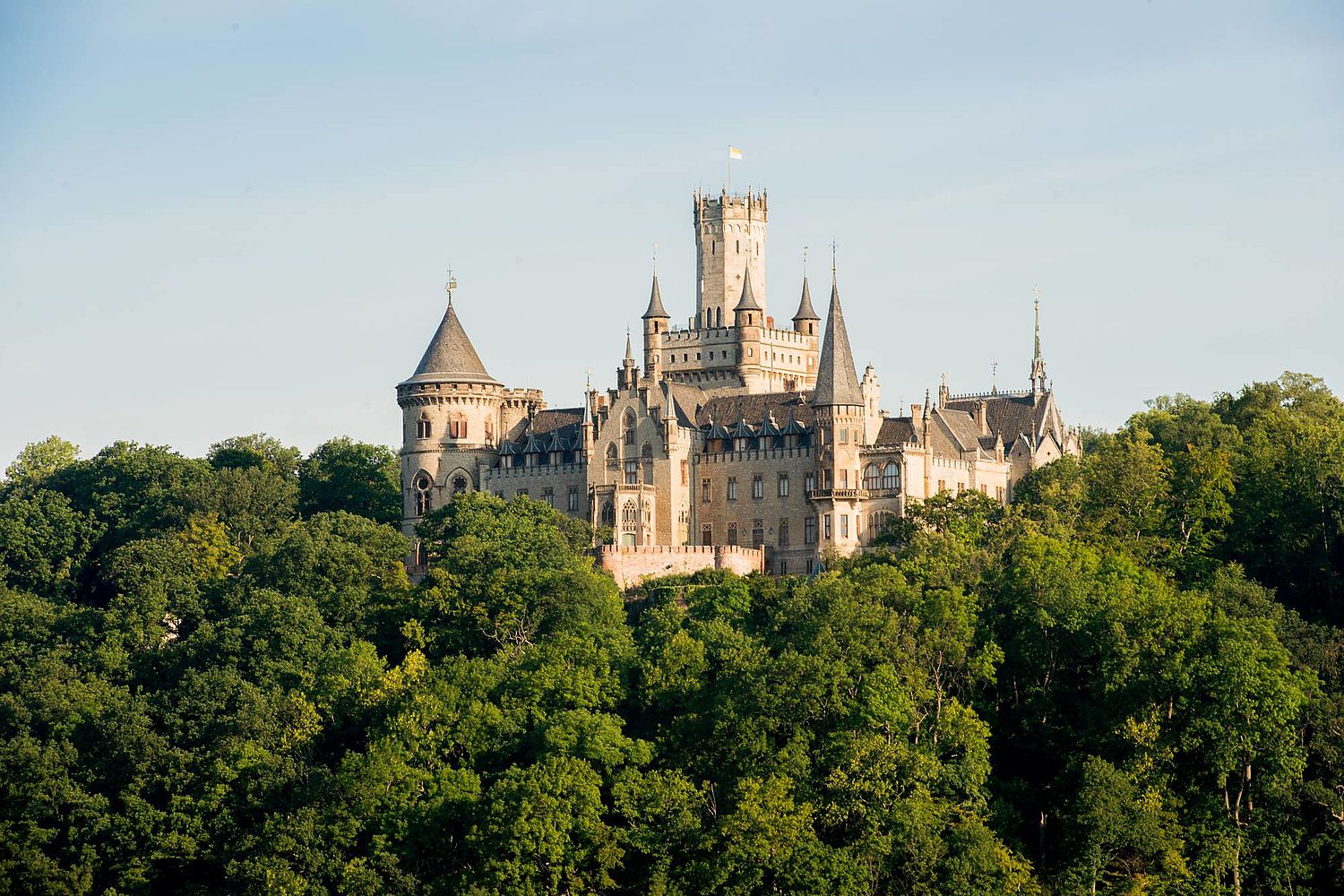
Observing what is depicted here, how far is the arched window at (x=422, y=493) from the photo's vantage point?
430 ft

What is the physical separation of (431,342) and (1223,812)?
56.2 m

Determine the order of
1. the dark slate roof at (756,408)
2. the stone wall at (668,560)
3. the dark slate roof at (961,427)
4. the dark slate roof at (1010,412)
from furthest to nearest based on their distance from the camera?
the dark slate roof at (1010,412)
the dark slate roof at (961,427)
the dark slate roof at (756,408)
the stone wall at (668,560)

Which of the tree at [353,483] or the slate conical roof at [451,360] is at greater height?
the slate conical roof at [451,360]

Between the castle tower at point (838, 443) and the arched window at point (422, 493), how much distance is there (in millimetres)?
21319

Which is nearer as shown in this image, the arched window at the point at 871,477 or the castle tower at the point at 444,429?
the arched window at the point at 871,477

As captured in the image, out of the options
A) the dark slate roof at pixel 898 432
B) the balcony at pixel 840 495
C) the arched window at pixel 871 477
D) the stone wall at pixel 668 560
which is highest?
the dark slate roof at pixel 898 432

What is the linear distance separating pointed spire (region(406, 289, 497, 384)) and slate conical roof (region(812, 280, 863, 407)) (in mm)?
19698

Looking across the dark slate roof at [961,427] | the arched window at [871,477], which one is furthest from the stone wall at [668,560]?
the dark slate roof at [961,427]

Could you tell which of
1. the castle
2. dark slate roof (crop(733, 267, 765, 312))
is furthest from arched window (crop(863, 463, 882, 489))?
dark slate roof (crop(733, 267, 765, 312))

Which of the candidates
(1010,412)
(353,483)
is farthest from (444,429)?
(1010,412)

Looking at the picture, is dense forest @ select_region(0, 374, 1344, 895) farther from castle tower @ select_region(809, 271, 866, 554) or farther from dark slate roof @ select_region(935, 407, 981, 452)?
dark slate roof @ select_region(935, 407, 981, 452)

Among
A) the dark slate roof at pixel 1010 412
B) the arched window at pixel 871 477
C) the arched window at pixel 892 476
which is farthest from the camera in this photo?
the dark slate roof at pixel 1010 412

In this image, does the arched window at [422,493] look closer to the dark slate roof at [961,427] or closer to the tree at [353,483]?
the tree at [353,483]

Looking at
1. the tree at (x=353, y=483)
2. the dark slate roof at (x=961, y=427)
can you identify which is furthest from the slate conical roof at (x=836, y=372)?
the tree at (x=353, y=483)
